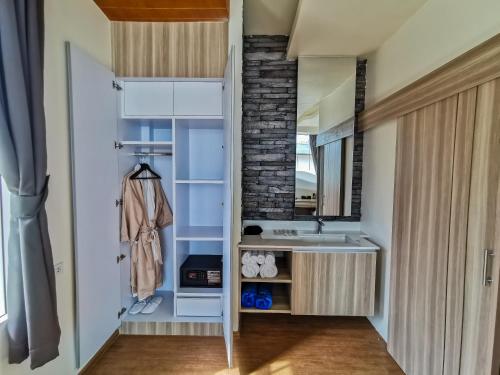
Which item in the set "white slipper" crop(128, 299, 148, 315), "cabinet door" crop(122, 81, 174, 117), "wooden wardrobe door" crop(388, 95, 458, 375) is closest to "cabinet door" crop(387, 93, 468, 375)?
"wooden wardrobe door" crop(388, 95, 458, 375)

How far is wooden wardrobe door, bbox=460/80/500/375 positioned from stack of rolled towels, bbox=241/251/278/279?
4.46ft

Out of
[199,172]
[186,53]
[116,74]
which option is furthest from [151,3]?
[199,172]

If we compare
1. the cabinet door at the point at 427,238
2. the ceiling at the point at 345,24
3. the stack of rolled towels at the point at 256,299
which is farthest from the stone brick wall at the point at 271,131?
the cabinet door at the point at 427,238

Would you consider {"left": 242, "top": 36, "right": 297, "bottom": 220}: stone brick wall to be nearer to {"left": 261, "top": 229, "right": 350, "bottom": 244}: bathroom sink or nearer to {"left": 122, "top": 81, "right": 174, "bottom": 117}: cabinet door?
{"left": 261, "top": 229, "right": 350, "bottom": 244}: bathroom sink

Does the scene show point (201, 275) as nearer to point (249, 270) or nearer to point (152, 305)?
point (249, 270)

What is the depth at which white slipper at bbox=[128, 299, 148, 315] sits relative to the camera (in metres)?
2.45

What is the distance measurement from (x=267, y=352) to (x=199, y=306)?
71 cm

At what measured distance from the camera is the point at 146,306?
251 centimetres

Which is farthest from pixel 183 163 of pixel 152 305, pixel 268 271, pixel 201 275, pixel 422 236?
pixel 422 236

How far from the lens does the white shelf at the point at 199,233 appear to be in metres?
2.33

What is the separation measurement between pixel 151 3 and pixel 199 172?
1513 mm

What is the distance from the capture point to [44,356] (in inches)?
55.8

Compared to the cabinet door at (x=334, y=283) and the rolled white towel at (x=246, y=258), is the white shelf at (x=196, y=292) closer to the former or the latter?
the rolled white towel at (x=246, y=258)

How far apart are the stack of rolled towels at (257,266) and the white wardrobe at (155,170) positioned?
0.80ft
